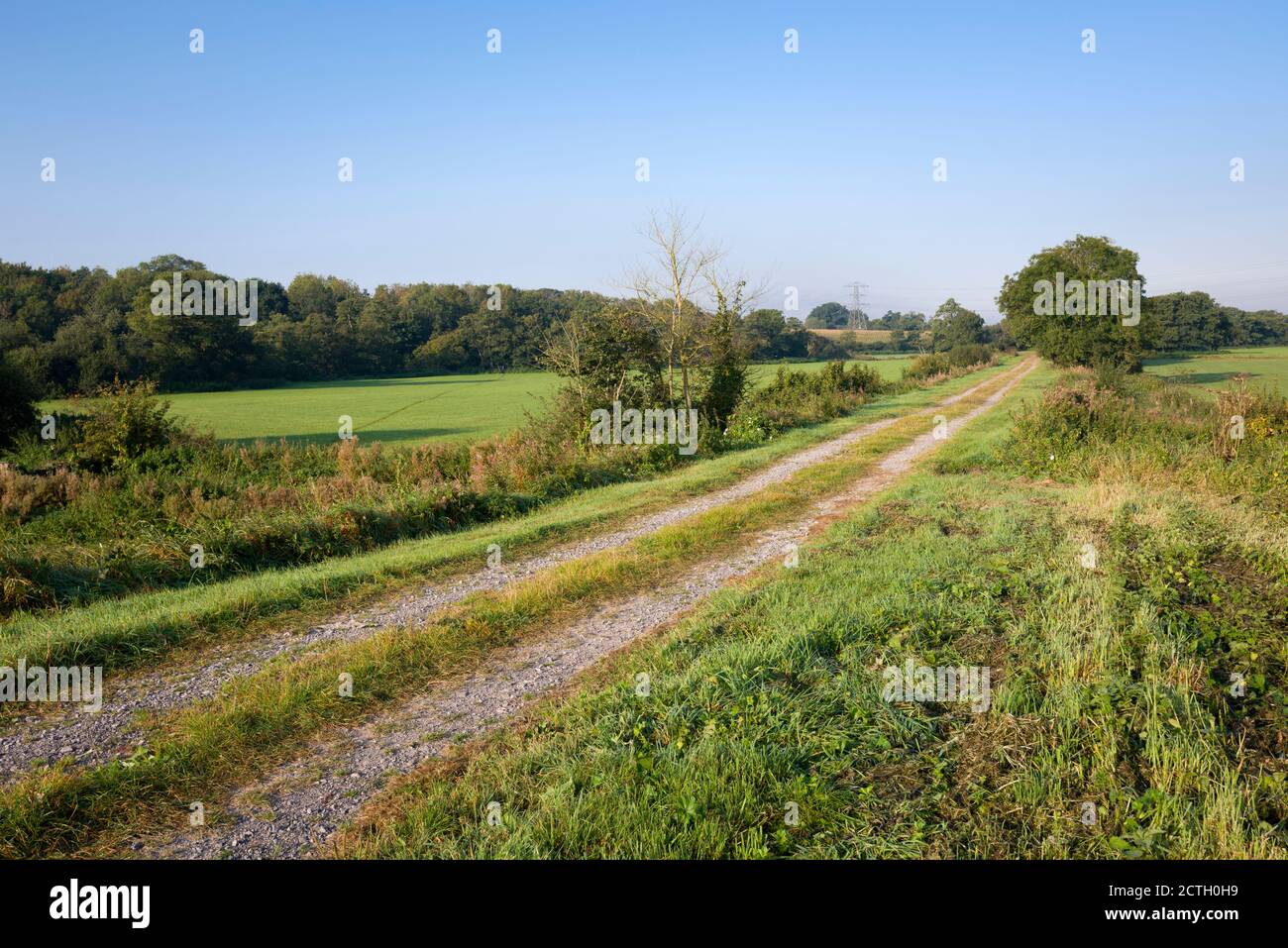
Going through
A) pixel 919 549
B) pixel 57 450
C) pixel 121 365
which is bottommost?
pixel 919 549

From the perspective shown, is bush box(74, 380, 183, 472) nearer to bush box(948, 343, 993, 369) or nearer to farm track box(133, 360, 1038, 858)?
farm track box(133, 360, 1038, 858)

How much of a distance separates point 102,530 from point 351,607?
987 centimetres

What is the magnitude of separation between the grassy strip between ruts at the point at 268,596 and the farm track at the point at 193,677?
0.40 meters

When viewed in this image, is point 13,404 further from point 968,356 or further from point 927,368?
point 968,356

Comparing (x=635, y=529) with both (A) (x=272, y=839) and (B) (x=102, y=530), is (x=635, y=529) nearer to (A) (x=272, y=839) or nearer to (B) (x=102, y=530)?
(A) (x=272, y=839)

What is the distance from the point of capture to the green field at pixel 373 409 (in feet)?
115

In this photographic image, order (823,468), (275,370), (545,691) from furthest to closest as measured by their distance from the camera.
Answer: (275,370)
(823,468)
(545,691)

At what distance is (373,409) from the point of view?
159 ft

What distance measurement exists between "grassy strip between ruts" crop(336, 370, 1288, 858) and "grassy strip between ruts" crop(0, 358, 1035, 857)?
1.20 metres

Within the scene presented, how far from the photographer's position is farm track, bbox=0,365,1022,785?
4.43m

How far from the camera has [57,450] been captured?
72.1 feet

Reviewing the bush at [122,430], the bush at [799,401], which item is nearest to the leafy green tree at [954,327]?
the bush at [799,401]

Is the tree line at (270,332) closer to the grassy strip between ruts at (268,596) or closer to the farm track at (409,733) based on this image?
the grassy strip between ruts at (268,596)
